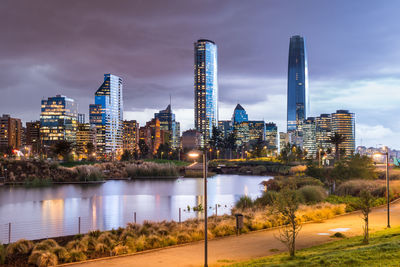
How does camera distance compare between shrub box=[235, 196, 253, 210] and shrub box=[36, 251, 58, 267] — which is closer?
shrub box=[36, 251, 58, 267]

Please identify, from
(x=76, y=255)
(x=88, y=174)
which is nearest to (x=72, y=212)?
(x=76, y=255)

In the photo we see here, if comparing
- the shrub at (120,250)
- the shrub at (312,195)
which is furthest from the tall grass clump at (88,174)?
the shrub at (120,250)

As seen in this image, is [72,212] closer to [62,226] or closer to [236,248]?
[62,226]

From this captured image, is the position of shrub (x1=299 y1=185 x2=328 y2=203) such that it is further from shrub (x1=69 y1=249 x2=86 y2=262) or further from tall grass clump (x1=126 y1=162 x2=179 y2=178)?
tall grass clump (x1=126 y1=162 x2=179 y2=178)

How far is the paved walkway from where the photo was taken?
1627cm

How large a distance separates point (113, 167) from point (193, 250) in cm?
7727

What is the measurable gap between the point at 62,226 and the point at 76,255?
13.3 meters

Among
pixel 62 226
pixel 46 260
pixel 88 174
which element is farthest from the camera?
pixel 88 174

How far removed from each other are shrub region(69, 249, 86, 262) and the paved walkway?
2.21 ft

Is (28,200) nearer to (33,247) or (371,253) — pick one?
(33,247)

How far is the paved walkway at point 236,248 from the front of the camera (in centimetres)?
1627

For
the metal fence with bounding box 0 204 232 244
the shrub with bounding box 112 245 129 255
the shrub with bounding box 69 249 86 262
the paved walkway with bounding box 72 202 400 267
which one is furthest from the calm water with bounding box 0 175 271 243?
the paved walkway with bounding box 72 202 400 267

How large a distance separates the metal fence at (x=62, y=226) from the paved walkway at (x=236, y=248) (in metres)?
Result: 6.83

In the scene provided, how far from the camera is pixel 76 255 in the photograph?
662 inches
